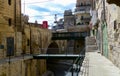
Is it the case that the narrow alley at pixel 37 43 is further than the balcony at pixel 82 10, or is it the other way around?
the balcony at pixel 82 10

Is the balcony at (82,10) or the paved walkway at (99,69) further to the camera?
the balcony at (82,10)

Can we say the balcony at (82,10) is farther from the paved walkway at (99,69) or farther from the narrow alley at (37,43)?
the paved walkway at (99,69)

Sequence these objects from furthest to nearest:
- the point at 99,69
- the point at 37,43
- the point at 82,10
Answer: the point at 82,10
the point at 37,43
the point at 99,69

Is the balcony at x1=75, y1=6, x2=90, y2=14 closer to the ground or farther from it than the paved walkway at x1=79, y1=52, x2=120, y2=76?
farther from it

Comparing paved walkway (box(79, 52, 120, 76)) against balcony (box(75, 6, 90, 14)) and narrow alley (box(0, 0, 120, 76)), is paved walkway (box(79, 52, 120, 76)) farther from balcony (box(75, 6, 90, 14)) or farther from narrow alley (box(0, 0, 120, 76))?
balcony (box(75, 6, 90, 14))

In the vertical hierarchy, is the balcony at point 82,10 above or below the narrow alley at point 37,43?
above

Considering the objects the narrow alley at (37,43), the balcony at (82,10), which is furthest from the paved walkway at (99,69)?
the balcony at (82,10)

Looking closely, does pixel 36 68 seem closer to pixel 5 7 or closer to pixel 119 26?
pixel 5 7

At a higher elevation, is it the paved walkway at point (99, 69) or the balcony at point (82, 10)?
the balcony at point (82, 10)

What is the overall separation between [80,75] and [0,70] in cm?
964

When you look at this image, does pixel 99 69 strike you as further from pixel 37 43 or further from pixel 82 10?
pixel 82 10

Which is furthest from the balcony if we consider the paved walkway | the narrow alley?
the paved walkway

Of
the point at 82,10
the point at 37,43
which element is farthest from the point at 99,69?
the point at 82,10

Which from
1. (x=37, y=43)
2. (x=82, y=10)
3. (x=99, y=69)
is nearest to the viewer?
(x=99, y=69)
